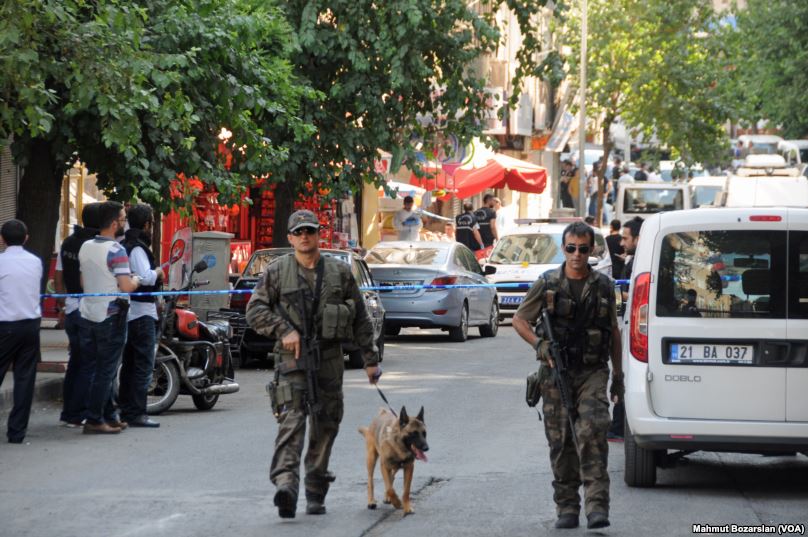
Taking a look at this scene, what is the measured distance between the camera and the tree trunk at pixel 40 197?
16781 millimetres

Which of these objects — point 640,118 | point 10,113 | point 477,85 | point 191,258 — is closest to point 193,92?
point 191,258

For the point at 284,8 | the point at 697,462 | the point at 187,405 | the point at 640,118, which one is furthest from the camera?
the point at 640,118

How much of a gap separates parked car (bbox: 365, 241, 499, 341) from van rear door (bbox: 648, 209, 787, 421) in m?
12.6

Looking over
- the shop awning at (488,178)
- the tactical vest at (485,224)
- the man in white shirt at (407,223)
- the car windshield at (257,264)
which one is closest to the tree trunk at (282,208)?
the car windshield at (257,264)

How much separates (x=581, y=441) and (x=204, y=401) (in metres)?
6.54

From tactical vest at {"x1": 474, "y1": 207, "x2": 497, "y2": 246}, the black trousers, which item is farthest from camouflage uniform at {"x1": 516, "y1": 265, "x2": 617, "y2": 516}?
tactical vest at {"x1": 474, "y1": 207, "x2": 497, "y2": 246}

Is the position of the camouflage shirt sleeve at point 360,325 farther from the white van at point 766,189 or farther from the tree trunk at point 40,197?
the white van at point 766,189

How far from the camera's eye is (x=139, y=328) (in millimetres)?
12953

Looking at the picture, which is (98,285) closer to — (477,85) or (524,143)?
(477,85)

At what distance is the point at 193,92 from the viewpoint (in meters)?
17.2

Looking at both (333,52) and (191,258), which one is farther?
(333,52)

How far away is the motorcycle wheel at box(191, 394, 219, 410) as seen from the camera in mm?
14125

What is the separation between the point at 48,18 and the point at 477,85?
1234 cm

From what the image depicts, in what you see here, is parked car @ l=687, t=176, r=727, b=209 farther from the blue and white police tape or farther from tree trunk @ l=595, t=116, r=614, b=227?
the blue and white police tape
